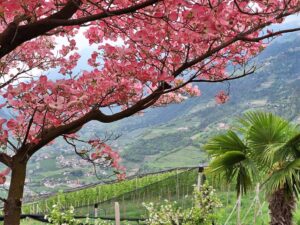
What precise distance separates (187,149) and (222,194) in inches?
5909

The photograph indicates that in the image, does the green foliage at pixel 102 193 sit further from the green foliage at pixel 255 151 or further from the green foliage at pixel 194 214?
the green foliage at pixel 255 151

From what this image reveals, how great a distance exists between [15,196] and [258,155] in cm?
343

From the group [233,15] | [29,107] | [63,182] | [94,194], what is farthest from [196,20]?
[63,182]

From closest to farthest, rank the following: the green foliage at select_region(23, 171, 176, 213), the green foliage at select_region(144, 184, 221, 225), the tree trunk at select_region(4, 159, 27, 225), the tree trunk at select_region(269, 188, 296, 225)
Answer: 1. the tree trunk at select_region(4, 159, 27, 225)
2. the tree trunk at select_region(269, 188, 296, 225)
3. the green foliage at select_region(144, 184, 221, 225)
4. the green foliage at select_region(23, 171, 176, 213)

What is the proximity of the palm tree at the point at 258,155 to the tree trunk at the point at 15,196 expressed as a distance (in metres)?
2.84

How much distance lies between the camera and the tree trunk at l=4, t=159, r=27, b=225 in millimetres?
4623

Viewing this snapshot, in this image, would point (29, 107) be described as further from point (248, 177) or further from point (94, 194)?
point (94, 194)

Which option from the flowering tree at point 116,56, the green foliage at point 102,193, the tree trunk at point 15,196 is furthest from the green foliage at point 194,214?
the green foliage at point 102,193

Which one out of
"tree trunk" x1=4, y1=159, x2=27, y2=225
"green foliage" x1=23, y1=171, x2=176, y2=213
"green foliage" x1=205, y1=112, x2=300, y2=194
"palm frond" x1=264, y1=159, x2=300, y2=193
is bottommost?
"tree trunk" x1=4, y1=159, x2=27, y2=225

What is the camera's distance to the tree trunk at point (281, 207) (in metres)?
6.74

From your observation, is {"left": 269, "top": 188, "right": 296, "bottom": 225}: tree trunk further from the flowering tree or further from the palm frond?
the flowering tree

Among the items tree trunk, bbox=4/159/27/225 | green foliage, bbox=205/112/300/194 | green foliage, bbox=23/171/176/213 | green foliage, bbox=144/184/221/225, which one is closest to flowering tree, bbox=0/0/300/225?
tree trunk, bbox=4/159/27/225

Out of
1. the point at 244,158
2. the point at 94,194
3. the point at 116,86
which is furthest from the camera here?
the point at 94,194

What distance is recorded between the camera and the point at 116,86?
14.3 ft
